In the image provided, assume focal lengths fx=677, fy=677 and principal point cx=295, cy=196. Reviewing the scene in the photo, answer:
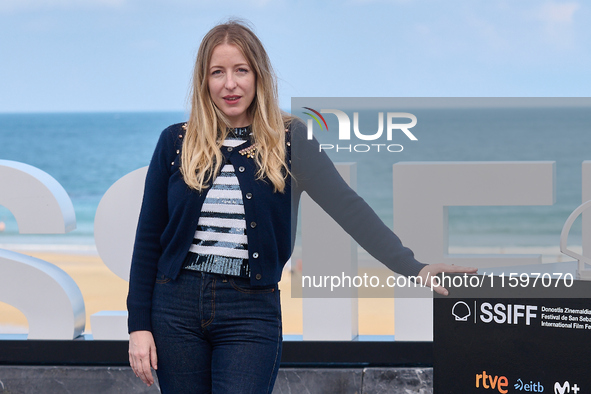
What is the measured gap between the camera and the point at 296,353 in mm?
2977

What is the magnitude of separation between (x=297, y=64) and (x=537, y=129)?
57.1 feet

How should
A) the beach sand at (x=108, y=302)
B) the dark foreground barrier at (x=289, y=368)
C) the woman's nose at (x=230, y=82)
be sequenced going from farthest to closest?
the beach sand at (x=108, y=302)
the dark foreground barrier at (x=289, y=368)
the woman's nose at (x=230, y=82)

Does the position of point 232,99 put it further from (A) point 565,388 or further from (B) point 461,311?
(A) point 565,388

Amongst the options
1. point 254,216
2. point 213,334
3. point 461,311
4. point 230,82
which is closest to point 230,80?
point 230,82

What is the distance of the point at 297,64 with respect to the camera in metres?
19.6

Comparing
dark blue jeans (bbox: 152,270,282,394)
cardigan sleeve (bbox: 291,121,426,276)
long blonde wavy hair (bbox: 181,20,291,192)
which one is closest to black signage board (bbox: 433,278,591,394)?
cardigan sleeve (bbox: 291,121,426,276)

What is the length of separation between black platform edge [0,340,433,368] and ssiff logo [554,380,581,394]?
1416mm

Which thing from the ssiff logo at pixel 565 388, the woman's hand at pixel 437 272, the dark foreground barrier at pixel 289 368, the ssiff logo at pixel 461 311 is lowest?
the dark foreground barrier at pixel 289 368

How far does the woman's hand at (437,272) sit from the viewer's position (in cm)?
159

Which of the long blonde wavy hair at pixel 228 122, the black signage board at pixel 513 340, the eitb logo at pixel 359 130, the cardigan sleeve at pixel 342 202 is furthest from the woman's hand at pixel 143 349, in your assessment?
the eitb logo at pixel 359 130

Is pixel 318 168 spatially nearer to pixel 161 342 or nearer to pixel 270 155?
pixel 270 155

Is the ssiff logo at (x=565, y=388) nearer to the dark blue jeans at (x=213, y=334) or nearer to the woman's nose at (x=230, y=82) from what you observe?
the dark blue jeans at (x=213, y=334)

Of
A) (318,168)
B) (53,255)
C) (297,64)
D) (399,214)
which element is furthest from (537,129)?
(297,64)

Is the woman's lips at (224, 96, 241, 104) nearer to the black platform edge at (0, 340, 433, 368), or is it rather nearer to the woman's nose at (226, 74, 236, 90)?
the woman's nose at (226, 74, 236, 90)
